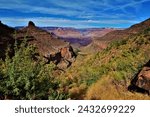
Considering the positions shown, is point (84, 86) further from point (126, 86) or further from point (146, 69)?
point (146, 69)

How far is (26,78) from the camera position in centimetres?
749

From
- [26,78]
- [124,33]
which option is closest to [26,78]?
[26,78]

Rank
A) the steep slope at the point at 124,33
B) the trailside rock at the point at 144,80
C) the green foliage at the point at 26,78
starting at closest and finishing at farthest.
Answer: the green foliage at the point at 26,78, the trailside rock at the point at 144,80, the steep slope at the point at 124,33

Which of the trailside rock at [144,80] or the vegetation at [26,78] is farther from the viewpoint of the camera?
the trailside rock at [144,80]

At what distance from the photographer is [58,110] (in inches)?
226

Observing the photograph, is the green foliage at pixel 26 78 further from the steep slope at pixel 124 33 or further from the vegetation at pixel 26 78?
the steep slope at pixel 124 33

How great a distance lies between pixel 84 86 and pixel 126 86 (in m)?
1.13

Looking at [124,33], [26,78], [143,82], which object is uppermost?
[26,78]

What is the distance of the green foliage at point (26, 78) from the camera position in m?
7.48

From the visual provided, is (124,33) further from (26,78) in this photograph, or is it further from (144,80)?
(26,78)

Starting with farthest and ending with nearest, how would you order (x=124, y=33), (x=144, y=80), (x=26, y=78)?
(x=124, y=33) < (x=144, y=80) < (x=26, y=78)

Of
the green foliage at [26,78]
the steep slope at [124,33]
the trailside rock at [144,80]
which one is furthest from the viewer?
the steep slope at [124,33]

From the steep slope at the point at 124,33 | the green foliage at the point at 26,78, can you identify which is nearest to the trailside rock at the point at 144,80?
the green foliage at the point at 26,78

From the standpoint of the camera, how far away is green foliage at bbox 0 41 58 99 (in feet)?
24.5
